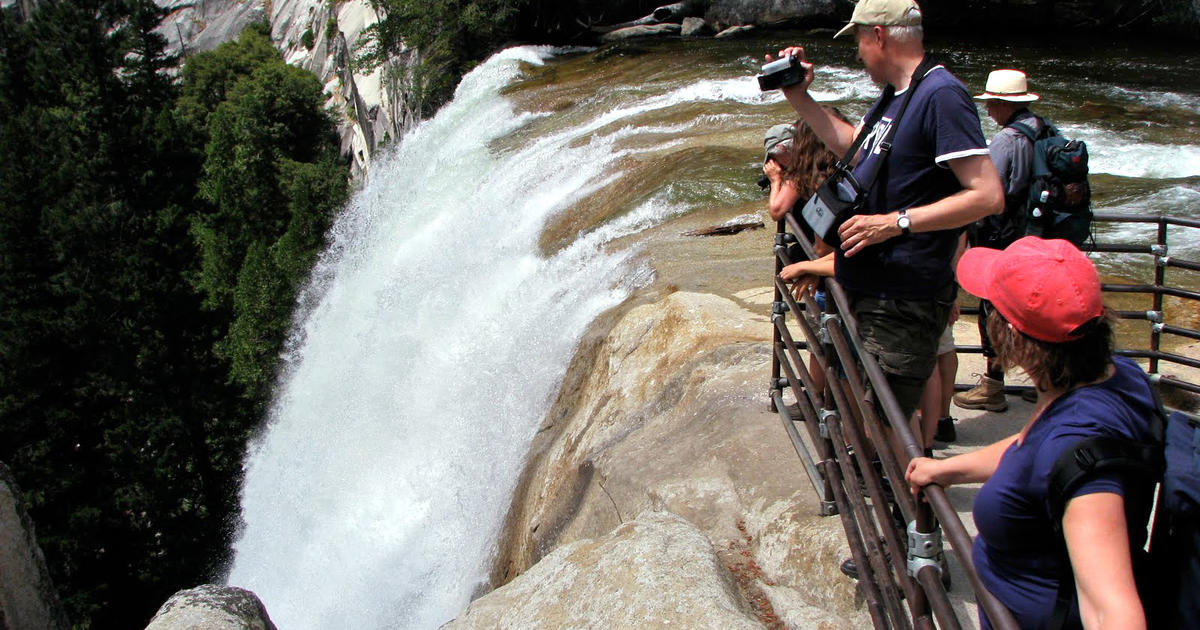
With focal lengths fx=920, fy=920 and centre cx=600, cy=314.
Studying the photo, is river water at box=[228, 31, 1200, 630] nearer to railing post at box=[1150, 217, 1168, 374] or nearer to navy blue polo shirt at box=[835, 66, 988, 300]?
railing post at box=[1150, 217, 1168, 374]

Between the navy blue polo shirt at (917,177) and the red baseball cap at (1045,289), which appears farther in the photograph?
the navy blue polo shirt at (917,177)

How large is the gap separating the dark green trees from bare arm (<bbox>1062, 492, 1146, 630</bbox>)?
20.3 metres

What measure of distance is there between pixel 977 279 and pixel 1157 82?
1505 cm

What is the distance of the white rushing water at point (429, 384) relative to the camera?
7902mm

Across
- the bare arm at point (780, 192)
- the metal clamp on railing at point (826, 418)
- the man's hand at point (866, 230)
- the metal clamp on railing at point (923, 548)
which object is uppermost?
the man's hand at point (866, 230)

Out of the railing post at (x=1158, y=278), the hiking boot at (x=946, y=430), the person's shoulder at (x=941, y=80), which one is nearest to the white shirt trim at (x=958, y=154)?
the person's shoulder at (x=941, y=80)

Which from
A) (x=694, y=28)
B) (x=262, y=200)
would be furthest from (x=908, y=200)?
(x=262, y=200)

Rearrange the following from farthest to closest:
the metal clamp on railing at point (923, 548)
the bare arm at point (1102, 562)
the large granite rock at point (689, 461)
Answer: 1. the large granite rock at point (689, 461)
2. the metal clamp on railing at point (923, 548)
3. the bare arm at point (1102, 562)

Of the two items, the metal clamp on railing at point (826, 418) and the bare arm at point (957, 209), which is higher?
the bare arm at point (957, 209)

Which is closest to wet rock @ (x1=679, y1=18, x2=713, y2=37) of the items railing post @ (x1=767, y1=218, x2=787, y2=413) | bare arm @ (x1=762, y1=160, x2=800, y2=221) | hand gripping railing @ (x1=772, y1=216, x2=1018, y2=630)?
railing post @ (x1=767, y1=218, x2=787, y2=413)

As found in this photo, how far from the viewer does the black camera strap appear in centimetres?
296

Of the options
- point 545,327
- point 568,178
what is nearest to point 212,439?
point 568,178

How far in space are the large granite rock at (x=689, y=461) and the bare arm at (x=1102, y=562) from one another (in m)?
1.46

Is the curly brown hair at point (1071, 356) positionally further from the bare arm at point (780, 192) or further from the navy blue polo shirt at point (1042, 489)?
the bare arm at point (780, 192)
